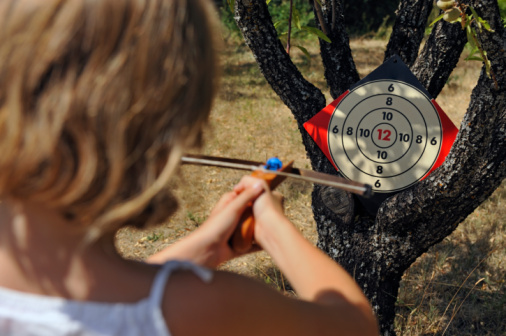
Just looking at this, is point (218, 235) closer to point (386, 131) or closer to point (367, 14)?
point (386, 131)

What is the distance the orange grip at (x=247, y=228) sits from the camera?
40.9 inches

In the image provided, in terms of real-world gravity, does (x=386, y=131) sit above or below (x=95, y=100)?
below

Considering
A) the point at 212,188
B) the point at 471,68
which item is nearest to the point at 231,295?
the point at 212,188

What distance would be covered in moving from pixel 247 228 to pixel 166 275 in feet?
0.88

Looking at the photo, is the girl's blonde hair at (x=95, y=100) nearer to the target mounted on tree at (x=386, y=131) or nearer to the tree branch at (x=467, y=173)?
the tree branch at (x=467, y=173)

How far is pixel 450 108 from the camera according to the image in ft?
19.2

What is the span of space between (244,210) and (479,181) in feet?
3.52

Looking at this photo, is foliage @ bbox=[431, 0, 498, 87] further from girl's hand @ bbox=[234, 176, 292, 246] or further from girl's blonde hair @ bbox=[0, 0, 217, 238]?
girl's blonde hair @ bbox=[0, 0, 217, 238]

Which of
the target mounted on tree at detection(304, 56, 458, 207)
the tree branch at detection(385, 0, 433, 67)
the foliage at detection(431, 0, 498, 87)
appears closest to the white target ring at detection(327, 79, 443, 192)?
the target mounted on tree at detection(304, 56, 458, 207)

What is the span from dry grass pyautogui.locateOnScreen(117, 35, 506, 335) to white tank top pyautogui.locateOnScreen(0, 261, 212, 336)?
10.4 inches

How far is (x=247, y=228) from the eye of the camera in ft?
3.39

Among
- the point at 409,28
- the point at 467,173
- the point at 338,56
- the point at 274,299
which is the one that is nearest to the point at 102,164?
the point at 274,299

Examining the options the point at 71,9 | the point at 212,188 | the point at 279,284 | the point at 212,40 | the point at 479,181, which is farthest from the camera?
the point at 212,188

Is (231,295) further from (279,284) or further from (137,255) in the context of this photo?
(137,255)
